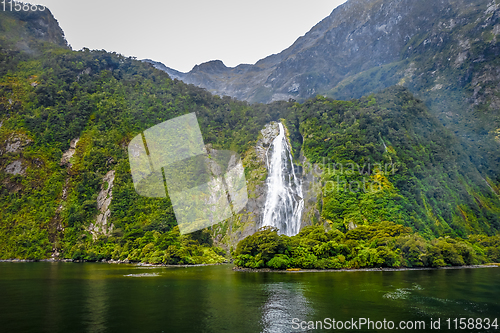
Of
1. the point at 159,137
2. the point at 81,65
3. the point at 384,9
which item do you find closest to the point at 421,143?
the point at 159,137

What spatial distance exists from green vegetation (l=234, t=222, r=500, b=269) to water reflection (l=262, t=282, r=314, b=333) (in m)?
12.6

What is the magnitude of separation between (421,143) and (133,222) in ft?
205

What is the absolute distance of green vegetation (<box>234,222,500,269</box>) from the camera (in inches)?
1383

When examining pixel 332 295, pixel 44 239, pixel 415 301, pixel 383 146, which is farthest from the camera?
pixel 383 146

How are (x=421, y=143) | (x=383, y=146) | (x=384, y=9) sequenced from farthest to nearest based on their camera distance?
(x=384, y=9)
(x=421, y=143)
(x=383, y=146)

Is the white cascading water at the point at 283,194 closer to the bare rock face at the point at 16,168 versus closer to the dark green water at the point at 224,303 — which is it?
the dark green water at the point at 224,303

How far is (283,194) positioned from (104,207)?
1385 inches

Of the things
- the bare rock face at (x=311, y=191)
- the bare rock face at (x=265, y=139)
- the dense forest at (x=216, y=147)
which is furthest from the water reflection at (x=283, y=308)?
the bare rock face at (x=265, y=139)

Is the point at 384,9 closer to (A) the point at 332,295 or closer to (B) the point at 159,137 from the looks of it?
(B) the point at 159,137

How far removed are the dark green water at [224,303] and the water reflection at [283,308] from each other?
4 cm

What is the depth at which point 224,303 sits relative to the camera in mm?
18000

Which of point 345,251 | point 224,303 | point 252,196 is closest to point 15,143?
point 252,196

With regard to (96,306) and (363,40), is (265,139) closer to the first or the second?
(96,306)

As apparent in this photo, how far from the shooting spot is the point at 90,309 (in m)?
16.2
